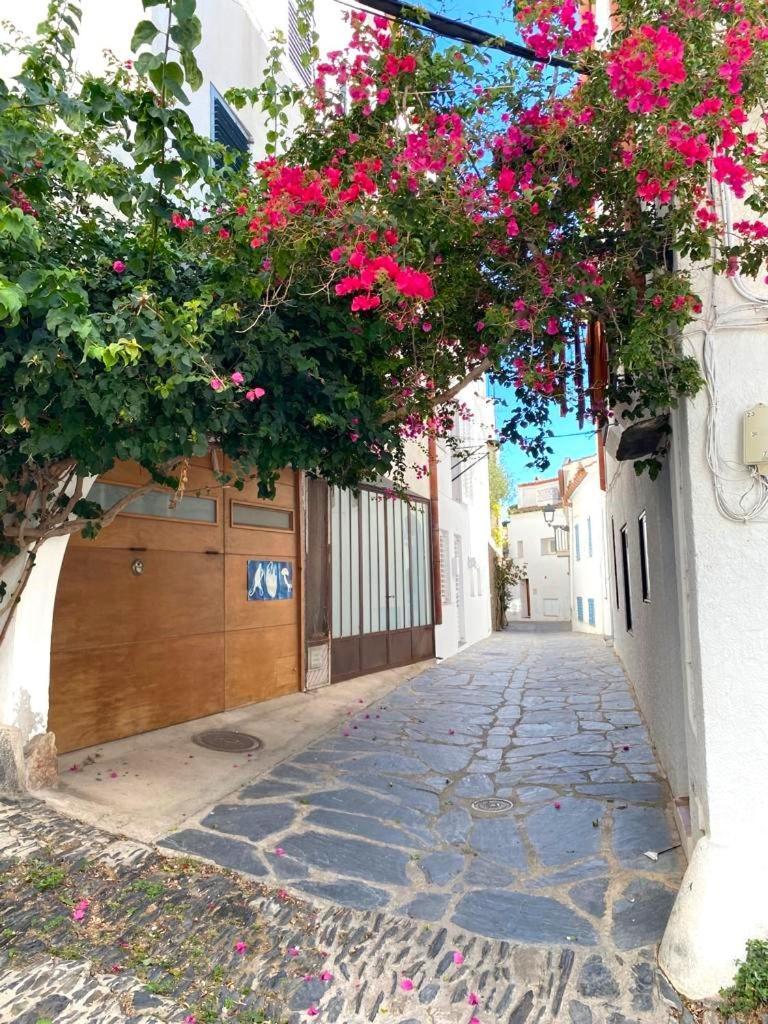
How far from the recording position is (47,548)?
461 cm

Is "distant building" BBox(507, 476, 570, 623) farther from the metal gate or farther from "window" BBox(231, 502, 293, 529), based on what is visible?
"window" BBox(231, 502, 293, 529)

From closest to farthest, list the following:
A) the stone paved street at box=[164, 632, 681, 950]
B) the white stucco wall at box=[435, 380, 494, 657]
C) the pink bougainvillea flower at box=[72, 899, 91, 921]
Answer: the pink bougainvillea flower at box=[72, 899, 91, 921] → the stone paved street at box=[164, 632, 681, 950] → the white stucco wall at box=[435, 380, 494, 657]

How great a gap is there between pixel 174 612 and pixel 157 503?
108cm

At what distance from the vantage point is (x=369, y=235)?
3.20m

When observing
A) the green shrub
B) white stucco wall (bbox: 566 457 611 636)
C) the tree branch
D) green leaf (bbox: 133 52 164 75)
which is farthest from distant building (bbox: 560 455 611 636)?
green leaf (bbox: 133 52 164 75)

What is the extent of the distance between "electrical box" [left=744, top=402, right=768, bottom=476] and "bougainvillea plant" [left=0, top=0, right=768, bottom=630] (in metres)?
0.30

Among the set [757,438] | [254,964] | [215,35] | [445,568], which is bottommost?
[254,964]

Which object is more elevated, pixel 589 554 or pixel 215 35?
pixel 215 35

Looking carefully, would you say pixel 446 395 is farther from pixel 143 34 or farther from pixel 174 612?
pixel 174 612

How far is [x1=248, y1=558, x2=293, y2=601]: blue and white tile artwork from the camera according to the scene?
7945 mm

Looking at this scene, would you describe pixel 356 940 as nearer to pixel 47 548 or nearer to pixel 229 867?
pixel 229 867

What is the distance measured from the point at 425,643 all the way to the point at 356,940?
927cm

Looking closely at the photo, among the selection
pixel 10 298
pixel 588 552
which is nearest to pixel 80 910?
pixel 10 298

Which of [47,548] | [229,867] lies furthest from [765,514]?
[47,548]
